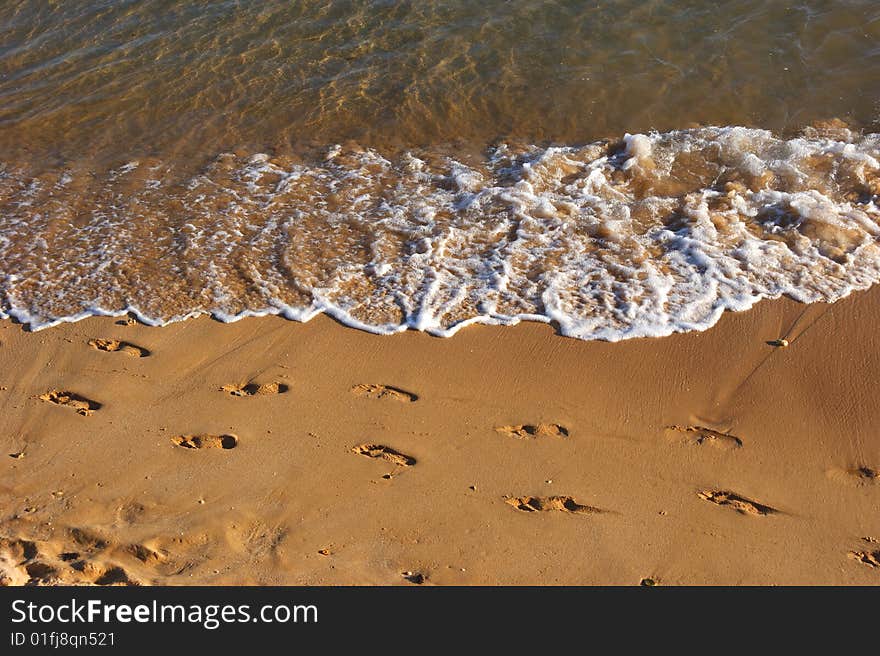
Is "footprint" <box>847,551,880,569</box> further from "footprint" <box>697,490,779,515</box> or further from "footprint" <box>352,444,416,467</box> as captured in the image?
"footprint" <box>352,444,416,467</box>

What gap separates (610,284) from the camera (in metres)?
5.85

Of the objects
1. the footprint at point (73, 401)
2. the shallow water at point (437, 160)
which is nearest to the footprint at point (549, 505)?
the shallow water at point (437, 160)

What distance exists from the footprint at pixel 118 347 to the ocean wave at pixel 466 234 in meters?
0.29

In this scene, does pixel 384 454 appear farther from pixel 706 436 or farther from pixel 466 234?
pixel 466 234

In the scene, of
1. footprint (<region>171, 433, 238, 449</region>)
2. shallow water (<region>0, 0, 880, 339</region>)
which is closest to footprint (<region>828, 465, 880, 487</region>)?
shallow water (<region>0, 0, 880, 339</region>)

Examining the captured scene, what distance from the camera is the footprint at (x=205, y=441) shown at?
4727mm

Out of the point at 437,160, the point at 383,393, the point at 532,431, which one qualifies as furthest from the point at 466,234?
the point at 532,431

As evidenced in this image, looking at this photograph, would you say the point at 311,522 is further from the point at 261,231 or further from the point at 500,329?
the point at 261,231

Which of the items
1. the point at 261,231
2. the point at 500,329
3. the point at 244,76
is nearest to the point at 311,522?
the point at 500,329

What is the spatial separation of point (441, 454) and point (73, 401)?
8.48 feet

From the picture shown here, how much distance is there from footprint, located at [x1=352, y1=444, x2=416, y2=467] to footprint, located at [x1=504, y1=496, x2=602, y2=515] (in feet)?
2.21

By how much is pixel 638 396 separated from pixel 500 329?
3.72 feet

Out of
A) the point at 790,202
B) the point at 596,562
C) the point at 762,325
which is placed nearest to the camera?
the point at 596,562

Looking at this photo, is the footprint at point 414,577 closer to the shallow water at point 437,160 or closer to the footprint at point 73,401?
the shallow water at point 437,160
